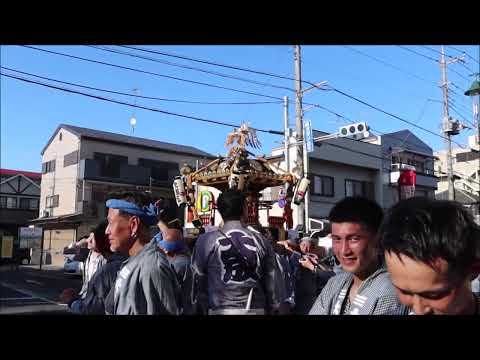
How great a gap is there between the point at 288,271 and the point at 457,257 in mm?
2419

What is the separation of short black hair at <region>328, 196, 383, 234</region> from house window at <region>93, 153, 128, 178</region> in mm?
17518

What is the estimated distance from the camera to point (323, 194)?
612 inches

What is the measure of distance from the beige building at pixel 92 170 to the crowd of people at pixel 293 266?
1483 cm

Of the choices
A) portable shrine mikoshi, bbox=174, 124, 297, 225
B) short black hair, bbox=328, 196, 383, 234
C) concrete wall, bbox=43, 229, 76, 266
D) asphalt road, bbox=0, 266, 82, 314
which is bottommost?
asphalt road, bbox=0, 266, 82, 314

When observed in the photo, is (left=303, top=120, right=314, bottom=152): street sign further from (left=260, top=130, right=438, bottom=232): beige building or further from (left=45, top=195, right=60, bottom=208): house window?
(left=45, top=195, right=60, bottom=208): house window

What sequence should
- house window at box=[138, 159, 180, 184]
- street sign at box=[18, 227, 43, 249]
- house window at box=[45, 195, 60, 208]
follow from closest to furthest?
street sign at box=[18, 227, 43, 249], house window at box=[138, 159, 180, 184], house window at box=[45, 195, 60, 208]

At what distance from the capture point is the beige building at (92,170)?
18000 millimetres

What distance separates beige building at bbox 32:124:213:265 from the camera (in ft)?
59.1

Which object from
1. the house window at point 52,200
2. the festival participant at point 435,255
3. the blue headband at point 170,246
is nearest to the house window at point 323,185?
the house window at point 52,200

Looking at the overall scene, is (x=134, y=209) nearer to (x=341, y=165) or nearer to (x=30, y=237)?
(x=341, y=165)

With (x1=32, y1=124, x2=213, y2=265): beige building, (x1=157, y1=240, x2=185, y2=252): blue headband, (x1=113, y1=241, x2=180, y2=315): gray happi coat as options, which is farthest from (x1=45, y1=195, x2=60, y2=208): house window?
(x1=113, y1=241, x2=180, y2=315): gray happi coat

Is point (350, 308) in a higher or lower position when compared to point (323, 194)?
lower
